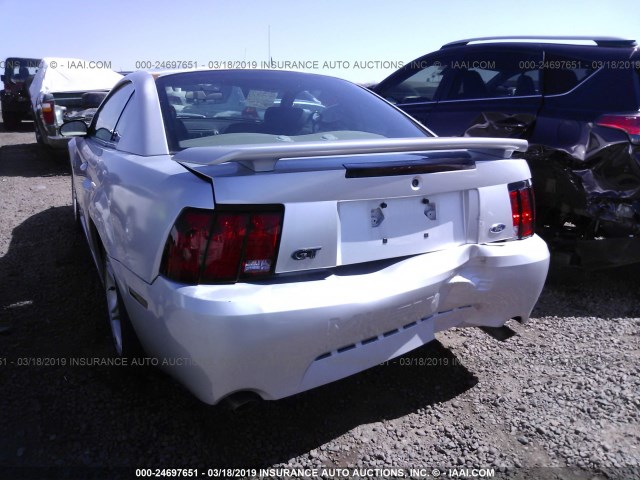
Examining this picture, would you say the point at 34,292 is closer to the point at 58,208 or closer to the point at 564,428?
the point at 58,208

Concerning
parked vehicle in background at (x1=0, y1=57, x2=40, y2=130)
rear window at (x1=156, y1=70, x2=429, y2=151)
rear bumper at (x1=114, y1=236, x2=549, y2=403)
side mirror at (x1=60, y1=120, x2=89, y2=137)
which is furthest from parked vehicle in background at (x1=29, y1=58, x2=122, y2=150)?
rear bumper at (x1=114, y1=236, x2=549, y2=403)

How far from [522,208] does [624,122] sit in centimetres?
145

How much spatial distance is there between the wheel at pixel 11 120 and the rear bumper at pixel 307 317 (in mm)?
14404

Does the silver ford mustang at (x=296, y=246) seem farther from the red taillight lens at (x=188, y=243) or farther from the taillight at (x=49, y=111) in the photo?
the taillight at (x=49, y=111)

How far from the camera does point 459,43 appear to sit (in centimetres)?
496

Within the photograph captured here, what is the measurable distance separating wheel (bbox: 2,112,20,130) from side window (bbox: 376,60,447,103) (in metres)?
12.6

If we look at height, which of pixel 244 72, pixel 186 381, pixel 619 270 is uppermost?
pixel 244 72

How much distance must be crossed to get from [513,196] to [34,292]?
318cm

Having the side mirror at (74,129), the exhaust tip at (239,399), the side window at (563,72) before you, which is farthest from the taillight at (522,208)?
the side mirror at (74,129)

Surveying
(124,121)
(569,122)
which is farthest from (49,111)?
(569,122)

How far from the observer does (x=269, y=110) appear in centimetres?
289

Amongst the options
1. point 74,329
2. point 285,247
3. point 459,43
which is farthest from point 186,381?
point 459,43

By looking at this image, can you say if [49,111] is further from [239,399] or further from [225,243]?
[239,399]

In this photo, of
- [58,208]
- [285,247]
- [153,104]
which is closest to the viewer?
[285,247]
